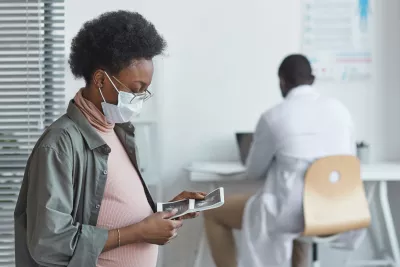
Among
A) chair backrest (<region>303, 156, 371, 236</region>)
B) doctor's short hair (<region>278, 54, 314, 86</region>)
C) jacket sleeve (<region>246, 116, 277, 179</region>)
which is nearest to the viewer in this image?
chair backrest (<region>303, 156, 371, 236</region>)

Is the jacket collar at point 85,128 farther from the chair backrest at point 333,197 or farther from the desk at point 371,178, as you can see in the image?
the desk at point 371,178

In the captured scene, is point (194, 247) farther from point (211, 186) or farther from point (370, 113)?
point (370, 113)

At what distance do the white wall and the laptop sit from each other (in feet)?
0.45

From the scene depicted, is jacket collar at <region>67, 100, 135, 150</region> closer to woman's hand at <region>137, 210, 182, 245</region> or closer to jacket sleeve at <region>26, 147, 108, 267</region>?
jacket sleeve at <region>26, 147, 108, 267</region>

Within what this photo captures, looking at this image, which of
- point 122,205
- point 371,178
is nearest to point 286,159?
point 371,178

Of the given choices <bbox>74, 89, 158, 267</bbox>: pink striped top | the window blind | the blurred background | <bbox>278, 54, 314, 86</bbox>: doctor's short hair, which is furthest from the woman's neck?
the blurred background

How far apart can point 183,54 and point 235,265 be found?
3.60 ft

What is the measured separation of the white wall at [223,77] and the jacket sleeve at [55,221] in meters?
1.86

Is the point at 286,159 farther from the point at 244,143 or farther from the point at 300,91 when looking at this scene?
→ the point at 244,143

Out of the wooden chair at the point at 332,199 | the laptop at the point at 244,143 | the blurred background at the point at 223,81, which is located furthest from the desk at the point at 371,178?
the wooden chair at the point at 332,199

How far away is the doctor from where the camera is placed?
2328mm

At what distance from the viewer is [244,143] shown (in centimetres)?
296

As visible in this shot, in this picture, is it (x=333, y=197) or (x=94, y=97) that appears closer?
(x=94, y=97)

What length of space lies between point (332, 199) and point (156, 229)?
122 centimetres
